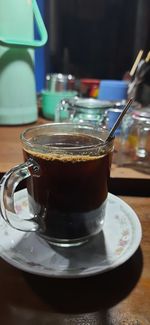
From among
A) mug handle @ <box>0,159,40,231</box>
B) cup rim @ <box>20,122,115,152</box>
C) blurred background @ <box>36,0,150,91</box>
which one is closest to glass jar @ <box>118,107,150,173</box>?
cup rim @ <box>20,122,115,152</box>

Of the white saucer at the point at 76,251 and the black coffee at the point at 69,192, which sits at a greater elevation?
the black coffee at the point at 69,192

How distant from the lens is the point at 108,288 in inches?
12.0

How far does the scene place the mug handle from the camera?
32 centimetres

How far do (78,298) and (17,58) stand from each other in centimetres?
62

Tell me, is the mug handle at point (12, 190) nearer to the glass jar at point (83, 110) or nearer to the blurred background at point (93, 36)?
the glass jar at point (83, 110)

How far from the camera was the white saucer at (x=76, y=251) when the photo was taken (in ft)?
1.01

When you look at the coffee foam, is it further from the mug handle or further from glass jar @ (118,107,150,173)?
glass jar @ (118,107,150,173)

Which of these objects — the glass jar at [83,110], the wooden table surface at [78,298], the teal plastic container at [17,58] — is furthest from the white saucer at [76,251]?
the teal plastic container at [17,58]

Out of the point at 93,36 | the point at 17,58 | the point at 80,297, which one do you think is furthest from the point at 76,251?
the point at 93,36

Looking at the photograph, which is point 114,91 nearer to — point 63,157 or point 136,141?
point 136,141

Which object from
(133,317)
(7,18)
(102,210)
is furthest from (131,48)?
(133,317)

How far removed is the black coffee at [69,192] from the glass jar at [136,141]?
223mm

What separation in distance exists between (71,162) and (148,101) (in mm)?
790

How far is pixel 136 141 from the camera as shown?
2.12 ft
